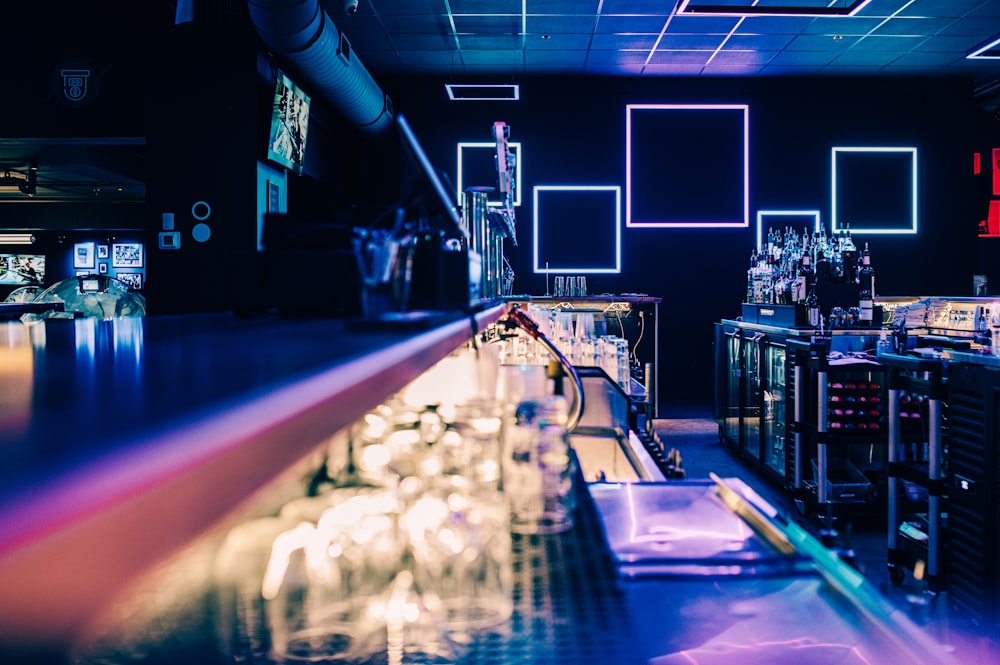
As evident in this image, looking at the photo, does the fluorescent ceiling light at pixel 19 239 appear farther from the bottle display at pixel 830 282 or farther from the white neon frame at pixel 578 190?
the bottle display at pixel 830 282

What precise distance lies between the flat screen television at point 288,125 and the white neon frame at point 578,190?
255 centimetres

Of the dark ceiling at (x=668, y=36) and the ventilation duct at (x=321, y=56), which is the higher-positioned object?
the dark ceiling at (x=668, y=36)

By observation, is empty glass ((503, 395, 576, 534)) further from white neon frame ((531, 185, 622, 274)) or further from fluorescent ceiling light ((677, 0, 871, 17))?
white neon frame ((531, 185, 622, 274))

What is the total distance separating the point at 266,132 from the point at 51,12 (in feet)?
6.13

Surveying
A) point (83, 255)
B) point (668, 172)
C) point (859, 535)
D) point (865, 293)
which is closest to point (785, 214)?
point (668, 172)

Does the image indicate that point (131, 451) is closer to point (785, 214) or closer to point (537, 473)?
point (537, 473)

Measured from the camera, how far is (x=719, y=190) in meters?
7.69

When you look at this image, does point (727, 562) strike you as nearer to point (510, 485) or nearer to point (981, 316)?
point (510, 485)

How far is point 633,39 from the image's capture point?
6.45 metres

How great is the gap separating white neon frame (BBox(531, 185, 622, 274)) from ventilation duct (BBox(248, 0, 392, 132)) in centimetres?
182

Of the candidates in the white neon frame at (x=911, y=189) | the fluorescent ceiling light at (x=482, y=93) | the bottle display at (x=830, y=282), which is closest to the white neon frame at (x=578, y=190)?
the fluorescent ceiling light at (x=482, y=93)

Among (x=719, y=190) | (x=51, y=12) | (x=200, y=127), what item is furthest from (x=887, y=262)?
(x=51, y=12)

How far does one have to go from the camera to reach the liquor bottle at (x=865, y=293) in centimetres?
459

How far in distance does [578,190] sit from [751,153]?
6.29ft
